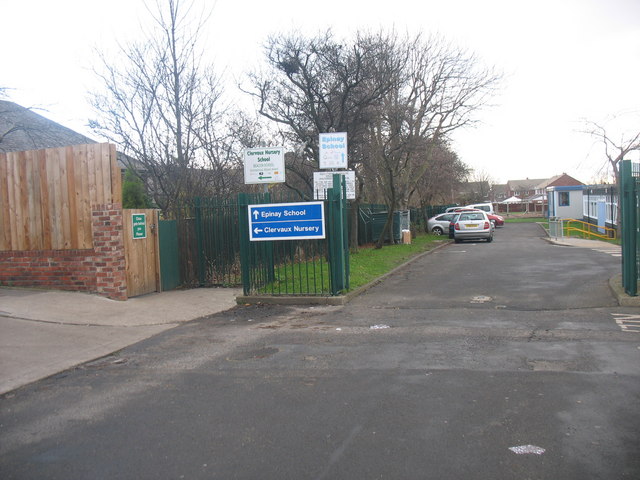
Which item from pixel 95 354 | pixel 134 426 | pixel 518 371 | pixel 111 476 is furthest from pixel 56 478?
pixel 518 371

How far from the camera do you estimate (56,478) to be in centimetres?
371

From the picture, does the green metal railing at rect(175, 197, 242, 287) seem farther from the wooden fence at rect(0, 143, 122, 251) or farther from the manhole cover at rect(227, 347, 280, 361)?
the manhole cover at rect(227, 347, 280, 361)

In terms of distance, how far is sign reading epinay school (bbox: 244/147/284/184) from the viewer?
11.2m

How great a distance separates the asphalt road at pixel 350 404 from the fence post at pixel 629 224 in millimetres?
854

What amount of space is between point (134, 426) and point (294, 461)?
1538mm

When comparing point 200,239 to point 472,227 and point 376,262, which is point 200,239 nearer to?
point 376,262

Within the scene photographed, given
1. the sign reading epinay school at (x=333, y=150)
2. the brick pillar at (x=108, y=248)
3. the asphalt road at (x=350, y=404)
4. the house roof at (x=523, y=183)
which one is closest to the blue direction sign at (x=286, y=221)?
the asphalt road at (x=350, y=404)

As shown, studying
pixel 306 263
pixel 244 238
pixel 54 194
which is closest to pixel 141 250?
pixel 54 194

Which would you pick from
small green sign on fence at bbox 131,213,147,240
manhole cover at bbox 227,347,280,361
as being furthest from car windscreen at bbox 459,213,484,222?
manhole cover at bbox 227,347,280,361

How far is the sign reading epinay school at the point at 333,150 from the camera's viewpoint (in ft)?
42.3

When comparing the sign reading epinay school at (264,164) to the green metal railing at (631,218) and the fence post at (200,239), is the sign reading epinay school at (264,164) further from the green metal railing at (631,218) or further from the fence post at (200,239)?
the green metal railing at (631,218)

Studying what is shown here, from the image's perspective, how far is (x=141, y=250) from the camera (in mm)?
11078

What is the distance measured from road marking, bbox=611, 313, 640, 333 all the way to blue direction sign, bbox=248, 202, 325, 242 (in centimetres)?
495

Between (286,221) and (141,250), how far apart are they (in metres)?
3.01
